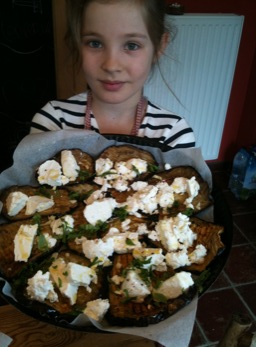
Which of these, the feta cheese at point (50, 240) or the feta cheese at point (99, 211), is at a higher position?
the feta cheese at point (99, 211)

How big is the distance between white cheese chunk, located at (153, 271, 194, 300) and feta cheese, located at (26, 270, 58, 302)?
211 mm

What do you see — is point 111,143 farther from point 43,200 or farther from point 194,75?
point 194,75

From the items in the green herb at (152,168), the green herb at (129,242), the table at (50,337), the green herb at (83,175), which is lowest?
the table at (50,337)

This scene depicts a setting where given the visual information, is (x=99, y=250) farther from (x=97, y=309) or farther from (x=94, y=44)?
(x=94, y=44)

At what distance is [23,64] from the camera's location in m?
1.98

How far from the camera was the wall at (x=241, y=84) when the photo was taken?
2.11 metres

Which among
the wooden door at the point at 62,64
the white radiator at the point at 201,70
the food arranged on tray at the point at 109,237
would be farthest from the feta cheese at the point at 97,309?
the white radiator at the point at 201,70

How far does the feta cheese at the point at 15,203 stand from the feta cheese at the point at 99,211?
161 mm

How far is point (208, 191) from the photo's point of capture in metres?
0.95

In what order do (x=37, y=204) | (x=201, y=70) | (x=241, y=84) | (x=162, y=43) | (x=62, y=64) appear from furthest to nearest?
(x=241, y=84) → (x=201, y=70) → (x=62, y=64) → (x=162, y=43) → (x=37, y=204)

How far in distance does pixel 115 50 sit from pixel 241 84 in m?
1.76

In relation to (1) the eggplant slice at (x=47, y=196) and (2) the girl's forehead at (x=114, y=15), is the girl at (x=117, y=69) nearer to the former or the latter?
(2) the girl's forehead at (x=114, y=15)

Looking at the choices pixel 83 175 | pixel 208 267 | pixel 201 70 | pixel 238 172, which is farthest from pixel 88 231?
pixel 238 172

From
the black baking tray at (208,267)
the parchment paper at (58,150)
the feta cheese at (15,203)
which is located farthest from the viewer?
the parchment paper at (58,150)
